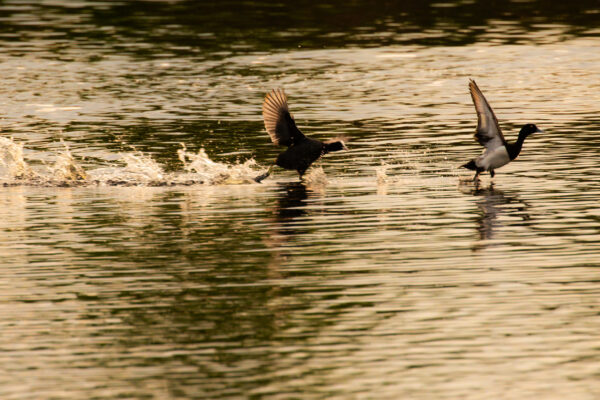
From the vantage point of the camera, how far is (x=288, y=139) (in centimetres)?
1909

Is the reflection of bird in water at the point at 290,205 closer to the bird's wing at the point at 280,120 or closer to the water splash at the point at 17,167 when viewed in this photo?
the bird's wing at the point at 280,120

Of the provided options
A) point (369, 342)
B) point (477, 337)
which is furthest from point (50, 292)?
point (477, 337)

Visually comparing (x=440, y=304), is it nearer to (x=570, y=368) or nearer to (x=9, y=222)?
(x=570, y=368)

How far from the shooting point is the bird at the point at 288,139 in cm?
1886

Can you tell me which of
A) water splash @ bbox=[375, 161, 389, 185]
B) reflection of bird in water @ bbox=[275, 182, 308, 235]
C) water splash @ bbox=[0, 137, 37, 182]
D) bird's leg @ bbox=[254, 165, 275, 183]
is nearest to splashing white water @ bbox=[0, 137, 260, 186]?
water splash @ bbox=[0, 137, 37, 182]

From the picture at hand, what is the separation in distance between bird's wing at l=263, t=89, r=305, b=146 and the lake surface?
74 cm

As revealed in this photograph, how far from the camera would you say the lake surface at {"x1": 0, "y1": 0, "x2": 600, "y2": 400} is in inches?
386

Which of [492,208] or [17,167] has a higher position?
[17,167]

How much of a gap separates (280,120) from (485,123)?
306 centimetres

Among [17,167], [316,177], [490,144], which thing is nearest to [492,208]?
[490,144]

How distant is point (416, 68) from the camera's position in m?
34.6

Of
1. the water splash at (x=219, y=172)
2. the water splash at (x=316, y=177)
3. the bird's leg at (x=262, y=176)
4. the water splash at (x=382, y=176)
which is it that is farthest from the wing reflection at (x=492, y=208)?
the water splash at (x=219, y=172)

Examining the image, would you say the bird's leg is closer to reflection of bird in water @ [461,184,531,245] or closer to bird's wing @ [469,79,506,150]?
reflection of bird in water @ [461,184,531,245]

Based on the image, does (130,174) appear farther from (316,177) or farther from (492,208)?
(492,208)
